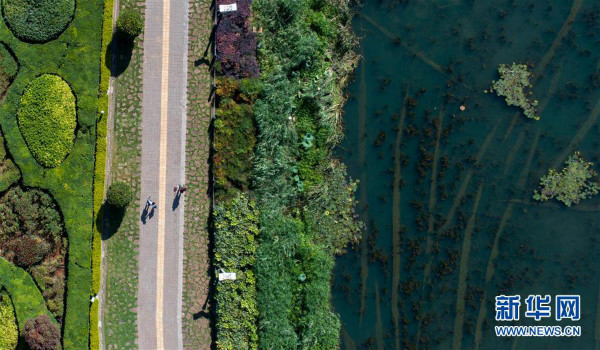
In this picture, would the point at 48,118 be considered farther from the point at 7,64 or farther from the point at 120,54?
the point at 120,54

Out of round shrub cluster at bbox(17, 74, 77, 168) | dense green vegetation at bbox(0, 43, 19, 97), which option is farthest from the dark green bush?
dense green vegetation at bbox(0, 43, 19, 97)

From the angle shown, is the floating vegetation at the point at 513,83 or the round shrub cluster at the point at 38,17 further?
the floating vegetation at the point at 513,83

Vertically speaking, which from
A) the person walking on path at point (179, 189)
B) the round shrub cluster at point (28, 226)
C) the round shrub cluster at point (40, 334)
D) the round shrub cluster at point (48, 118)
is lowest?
the round shrub cluster at point (40, 334)

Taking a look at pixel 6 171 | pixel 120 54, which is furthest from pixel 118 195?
pixel 120 54

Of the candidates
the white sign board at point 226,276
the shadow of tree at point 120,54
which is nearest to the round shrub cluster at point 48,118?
the shadow of tree at point 120,54

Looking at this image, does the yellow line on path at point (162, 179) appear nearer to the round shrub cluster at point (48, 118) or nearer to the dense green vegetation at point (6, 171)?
the round shrub cluster at point (48, 118)
